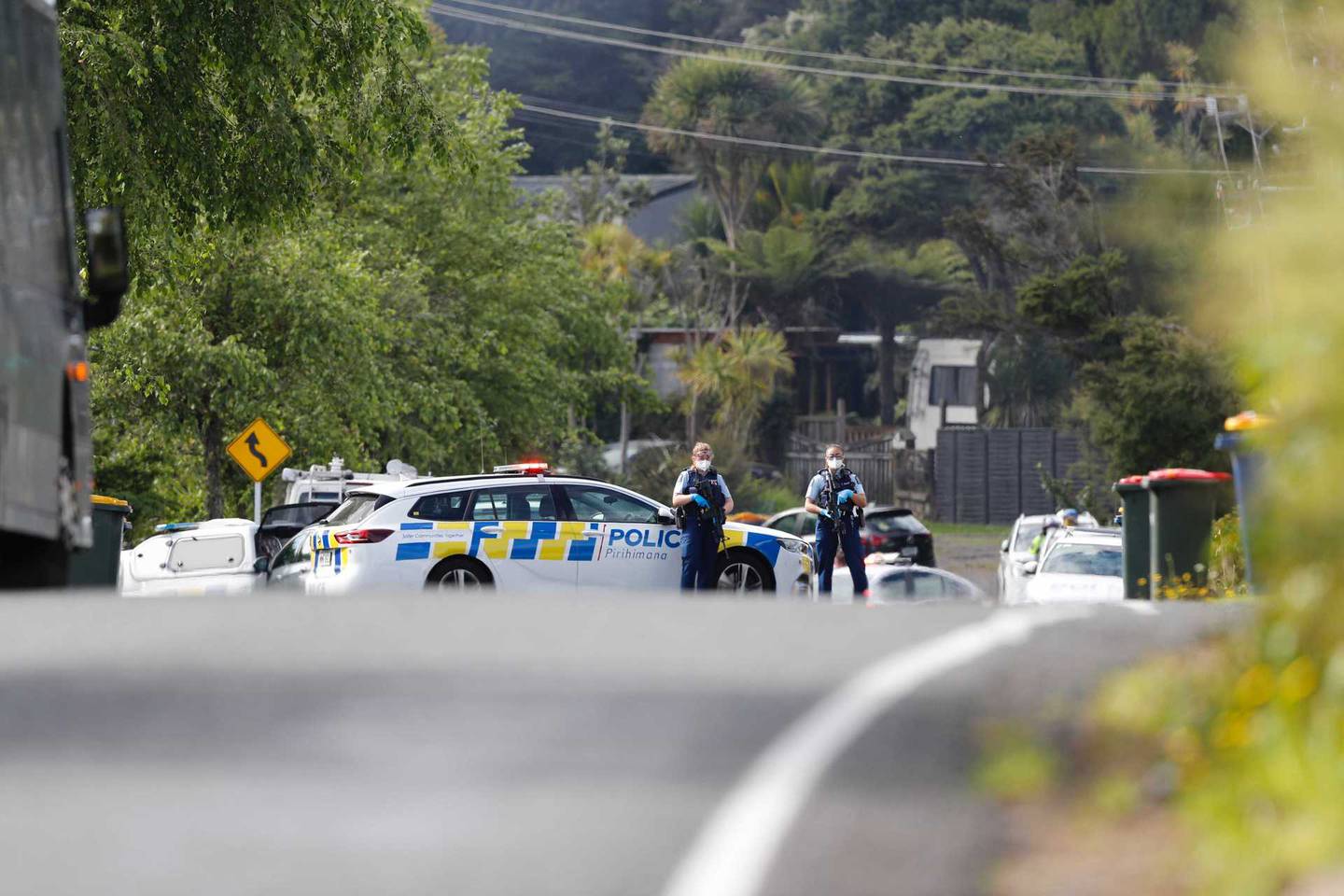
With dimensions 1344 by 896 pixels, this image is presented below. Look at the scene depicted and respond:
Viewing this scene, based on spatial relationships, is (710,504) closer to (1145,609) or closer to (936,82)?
(1145,609)

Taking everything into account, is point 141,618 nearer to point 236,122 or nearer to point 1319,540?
point 1319,540

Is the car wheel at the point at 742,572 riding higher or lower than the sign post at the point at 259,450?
lower

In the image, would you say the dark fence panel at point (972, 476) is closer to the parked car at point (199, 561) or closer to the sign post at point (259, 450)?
the sign post at point (259, 450)

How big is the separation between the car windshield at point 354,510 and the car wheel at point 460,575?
2.59 feet

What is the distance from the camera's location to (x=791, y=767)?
21.5 ft

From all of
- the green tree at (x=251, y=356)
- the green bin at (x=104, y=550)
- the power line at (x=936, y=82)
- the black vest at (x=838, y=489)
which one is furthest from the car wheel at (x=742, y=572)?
the power line at (x=936, y=82)

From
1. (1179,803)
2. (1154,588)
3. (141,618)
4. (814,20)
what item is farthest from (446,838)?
(814,20)

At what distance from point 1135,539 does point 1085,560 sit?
27.0 feet

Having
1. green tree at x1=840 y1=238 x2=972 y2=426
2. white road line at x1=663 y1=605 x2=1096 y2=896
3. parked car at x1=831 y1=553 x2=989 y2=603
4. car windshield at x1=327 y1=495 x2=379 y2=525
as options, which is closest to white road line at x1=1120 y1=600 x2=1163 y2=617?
white road line at x1=663 y1=605 x2=1096 y2=896

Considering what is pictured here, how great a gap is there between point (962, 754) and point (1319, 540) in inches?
53.1

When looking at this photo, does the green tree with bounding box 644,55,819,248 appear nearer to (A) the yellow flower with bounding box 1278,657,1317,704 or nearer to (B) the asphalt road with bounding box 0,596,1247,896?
(B) the asphalt road with bounding box 0,596,1247,896

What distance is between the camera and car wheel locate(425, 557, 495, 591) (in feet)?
62.2

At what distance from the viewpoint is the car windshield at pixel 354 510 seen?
19.2 metres

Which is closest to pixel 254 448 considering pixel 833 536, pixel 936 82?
pixel 833 536
